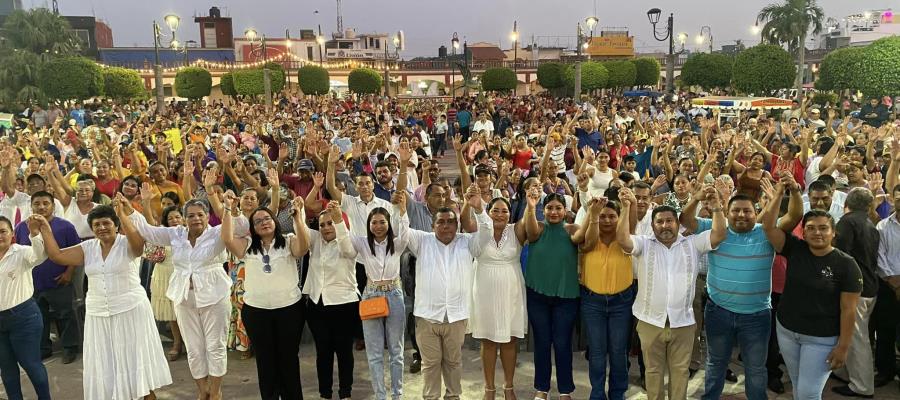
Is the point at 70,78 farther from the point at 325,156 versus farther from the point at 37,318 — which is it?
the point at 37,318

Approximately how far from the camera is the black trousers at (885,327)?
5000 mm

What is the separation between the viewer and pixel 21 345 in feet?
14.9

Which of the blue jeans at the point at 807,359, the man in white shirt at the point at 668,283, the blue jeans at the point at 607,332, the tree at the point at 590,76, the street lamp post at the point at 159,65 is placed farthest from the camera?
the tree at the point at 590,76

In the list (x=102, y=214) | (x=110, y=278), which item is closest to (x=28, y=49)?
(x=102, y=214)

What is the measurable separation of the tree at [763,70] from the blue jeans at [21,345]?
27857 millimetres

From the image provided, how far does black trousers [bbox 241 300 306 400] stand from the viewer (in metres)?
4.59

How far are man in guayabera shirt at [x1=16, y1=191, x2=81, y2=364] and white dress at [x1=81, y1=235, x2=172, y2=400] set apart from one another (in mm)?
1046

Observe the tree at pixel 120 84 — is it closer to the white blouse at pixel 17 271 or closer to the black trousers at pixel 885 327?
the white blouse at pixel 17 271

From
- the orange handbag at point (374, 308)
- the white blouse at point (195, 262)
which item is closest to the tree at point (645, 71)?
the orange handbag at point (374, 308)

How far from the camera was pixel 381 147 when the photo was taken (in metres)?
10.3

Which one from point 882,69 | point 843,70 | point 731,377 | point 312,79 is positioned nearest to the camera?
point 731,377

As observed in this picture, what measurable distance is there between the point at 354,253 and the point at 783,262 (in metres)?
3.05

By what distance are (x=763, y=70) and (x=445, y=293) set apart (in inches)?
1041

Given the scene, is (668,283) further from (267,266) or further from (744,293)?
(267,266)
